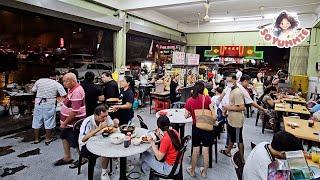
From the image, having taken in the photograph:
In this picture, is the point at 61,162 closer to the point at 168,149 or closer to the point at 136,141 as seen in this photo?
the point at 136,141

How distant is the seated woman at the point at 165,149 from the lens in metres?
2.92

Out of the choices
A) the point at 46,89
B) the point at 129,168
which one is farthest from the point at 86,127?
the point at 46,89

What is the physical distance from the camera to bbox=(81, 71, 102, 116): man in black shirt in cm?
470

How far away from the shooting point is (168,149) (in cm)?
294

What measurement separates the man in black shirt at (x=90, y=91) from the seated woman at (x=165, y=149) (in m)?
2.14

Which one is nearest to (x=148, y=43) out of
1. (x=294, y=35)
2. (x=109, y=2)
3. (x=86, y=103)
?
(x=109, y=2)

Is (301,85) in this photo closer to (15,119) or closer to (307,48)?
(307,48)

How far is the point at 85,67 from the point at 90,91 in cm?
392

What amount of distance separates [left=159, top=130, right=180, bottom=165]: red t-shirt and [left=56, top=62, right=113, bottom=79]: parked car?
18.3 feet

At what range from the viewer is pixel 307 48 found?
11125 millimetres

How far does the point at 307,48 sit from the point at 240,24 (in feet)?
11.4

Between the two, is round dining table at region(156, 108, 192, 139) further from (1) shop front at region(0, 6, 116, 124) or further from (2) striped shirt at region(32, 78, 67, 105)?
(1) shop front at region(0, 6, 116, 124)

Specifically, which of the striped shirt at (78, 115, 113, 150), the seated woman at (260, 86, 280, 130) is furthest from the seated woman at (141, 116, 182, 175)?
the seated woman at (260, 86, 280, 130)

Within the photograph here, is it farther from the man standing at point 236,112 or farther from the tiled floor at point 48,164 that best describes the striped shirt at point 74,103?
the man standing at point 236,112
